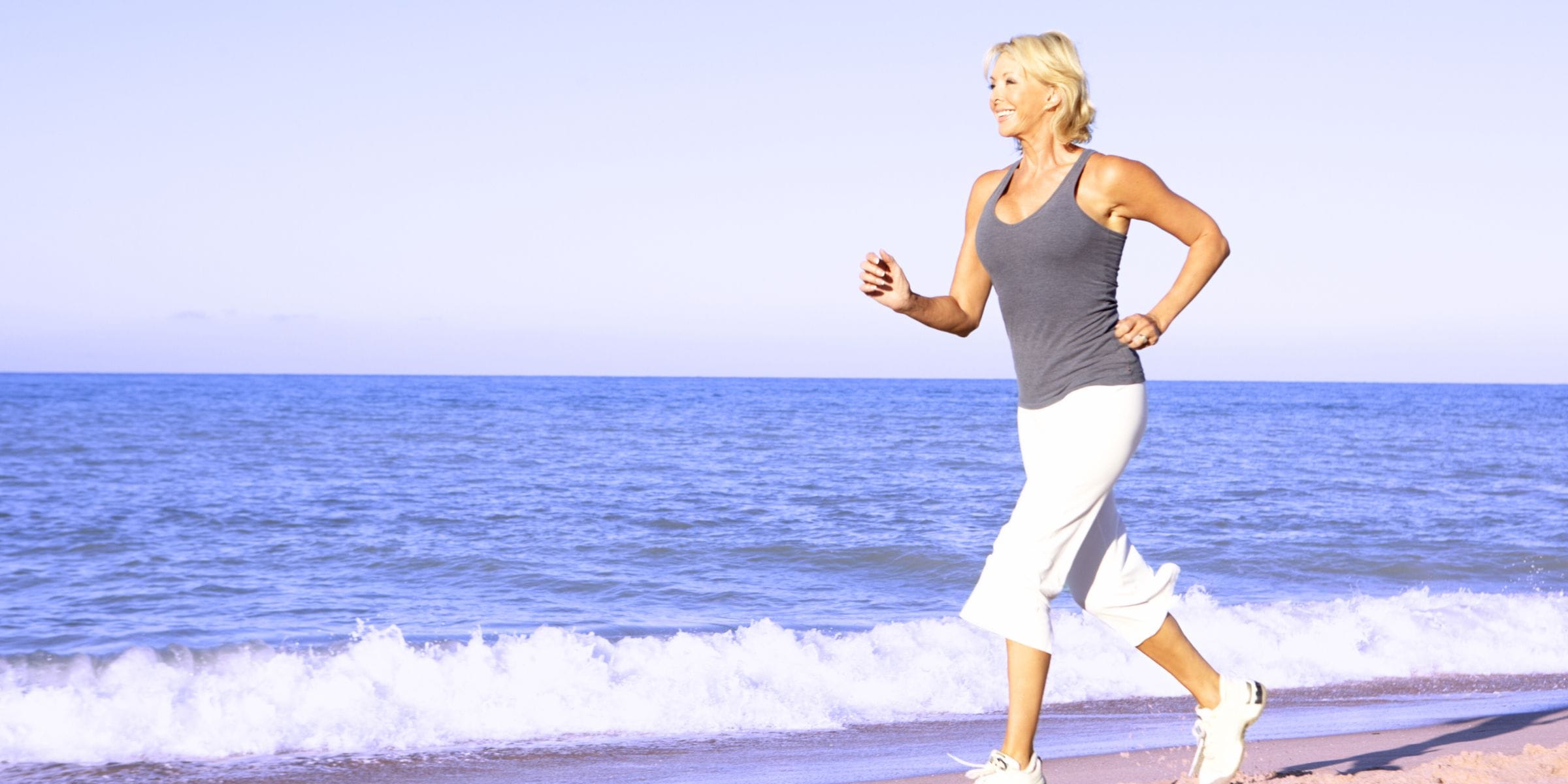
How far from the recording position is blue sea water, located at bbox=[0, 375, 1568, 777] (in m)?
5.20

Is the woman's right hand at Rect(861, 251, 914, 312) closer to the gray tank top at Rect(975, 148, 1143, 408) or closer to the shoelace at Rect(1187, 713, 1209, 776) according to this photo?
the gray tank top at Rect(975, 148, 1143, 408)

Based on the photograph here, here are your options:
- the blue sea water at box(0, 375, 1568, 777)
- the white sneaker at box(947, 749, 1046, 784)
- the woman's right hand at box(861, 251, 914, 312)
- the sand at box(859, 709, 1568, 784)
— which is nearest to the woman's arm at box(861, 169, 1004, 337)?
the woman's right hand at box(861, 251, 914, 312)

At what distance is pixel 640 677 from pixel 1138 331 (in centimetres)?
371

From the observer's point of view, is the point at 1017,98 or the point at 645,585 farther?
the point at 645,585

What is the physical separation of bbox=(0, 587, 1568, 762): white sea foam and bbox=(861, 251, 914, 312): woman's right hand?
9.18 ft

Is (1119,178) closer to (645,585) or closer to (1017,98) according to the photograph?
(1017,98)

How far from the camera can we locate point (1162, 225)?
268 cm

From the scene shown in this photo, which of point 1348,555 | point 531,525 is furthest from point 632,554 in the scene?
point 1348,555

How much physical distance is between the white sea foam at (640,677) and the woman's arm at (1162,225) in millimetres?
2915

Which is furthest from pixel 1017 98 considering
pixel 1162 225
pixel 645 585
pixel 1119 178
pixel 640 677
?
pixel 645 585

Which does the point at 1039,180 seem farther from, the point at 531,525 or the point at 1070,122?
the point at 531,525

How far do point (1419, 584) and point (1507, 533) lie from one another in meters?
3.61

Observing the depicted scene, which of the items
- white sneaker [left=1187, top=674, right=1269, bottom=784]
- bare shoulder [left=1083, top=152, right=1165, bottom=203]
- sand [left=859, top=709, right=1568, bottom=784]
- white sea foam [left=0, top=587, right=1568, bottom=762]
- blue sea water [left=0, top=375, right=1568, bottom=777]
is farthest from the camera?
blue sea water [left=0, top=375, right=1568, bottom=777]

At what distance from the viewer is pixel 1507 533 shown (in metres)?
12.7
